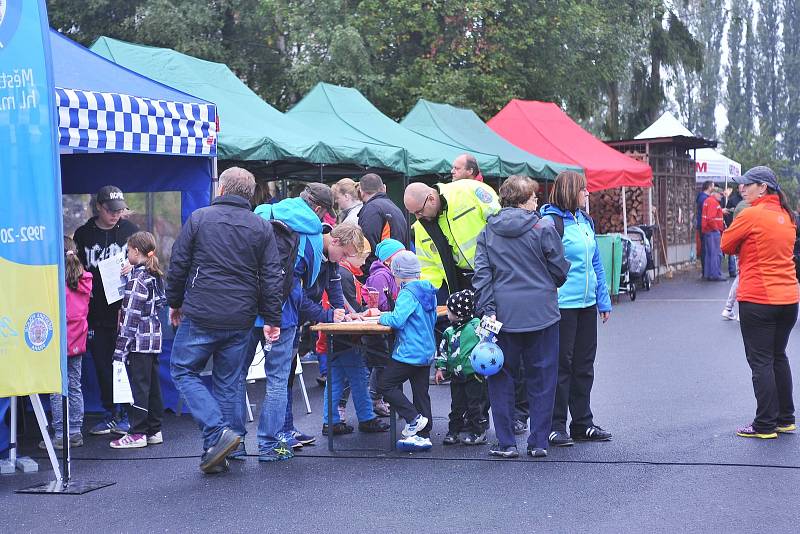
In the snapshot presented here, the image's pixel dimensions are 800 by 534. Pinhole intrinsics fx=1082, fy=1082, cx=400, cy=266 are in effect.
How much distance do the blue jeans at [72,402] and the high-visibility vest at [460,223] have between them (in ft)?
8.28

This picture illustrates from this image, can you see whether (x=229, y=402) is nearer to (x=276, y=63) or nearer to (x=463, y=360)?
(x=463, y=360)

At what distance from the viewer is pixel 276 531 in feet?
17.9

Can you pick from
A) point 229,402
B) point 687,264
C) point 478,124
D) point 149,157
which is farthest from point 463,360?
point 687,264

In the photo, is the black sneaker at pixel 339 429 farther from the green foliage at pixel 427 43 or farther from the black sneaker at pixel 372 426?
the green foliage at pixel 427 43

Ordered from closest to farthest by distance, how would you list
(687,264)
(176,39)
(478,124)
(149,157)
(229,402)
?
(229,402) → (149,157) → (478,124) → (176,39) → (687,264)

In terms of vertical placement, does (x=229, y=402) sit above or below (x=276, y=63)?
below

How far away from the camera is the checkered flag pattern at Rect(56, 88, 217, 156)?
7199 mm

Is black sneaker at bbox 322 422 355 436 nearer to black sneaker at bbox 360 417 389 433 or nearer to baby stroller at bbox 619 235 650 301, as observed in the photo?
black sneaker at bbox 360 417 389 433

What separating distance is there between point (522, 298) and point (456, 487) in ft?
4.13

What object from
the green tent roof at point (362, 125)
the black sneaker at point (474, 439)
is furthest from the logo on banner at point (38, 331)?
the green tent roof at point (362, 125)

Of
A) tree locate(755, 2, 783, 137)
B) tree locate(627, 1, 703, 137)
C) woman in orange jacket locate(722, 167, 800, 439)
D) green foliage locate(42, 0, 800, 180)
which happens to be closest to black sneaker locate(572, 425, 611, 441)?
woman in orange jacket locate(722, 167, 800, 439)

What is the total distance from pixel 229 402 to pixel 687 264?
74.0 feet

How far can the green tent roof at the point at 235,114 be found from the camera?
1059cm

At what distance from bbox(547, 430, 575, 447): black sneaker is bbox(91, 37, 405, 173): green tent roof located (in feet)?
14.6
